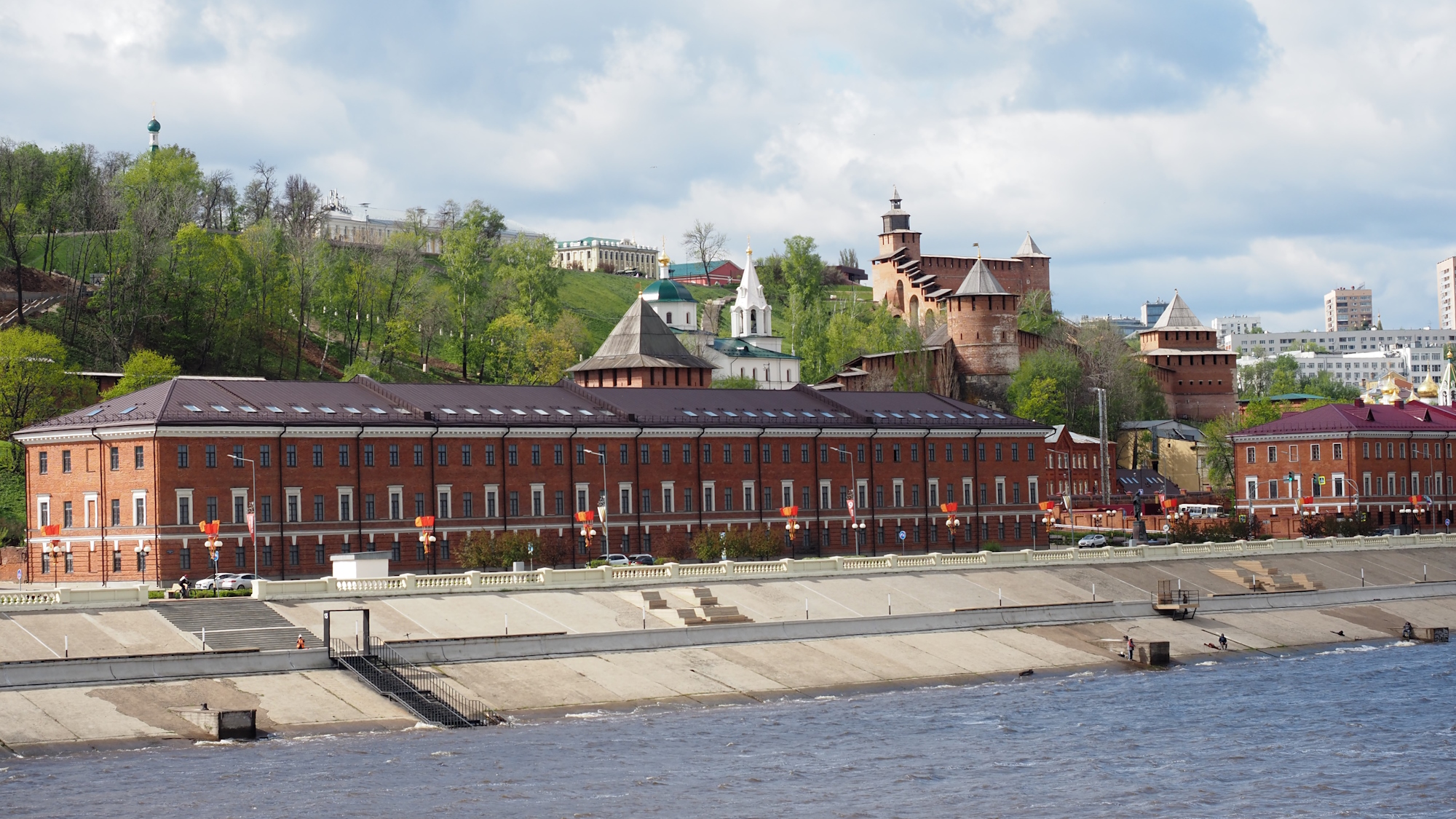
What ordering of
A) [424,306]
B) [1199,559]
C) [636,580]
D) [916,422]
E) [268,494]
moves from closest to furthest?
[636,580]
[268,494]
[1199,559]
[916,422]
[424,306]

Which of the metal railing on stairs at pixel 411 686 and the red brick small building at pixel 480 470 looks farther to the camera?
the red brick small building at pixel 480 470

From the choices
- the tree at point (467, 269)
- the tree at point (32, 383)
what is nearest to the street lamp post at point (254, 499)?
the tree at point (32, 383)

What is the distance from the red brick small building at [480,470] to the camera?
8812 centimetres

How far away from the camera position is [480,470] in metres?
97.6

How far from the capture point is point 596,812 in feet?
160

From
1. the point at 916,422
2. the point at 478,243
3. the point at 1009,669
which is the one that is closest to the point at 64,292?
the point at 478,243

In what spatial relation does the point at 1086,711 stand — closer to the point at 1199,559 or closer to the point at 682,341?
the point at 1199,559

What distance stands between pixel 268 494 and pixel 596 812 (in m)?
45.0

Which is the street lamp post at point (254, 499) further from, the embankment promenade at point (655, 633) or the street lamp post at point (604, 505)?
the street lamp post at point (604, 505)

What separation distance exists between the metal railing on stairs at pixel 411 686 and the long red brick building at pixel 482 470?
24096mm

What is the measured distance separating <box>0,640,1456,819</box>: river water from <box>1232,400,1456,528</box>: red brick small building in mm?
70170

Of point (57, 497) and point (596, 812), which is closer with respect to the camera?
point (596, 812)

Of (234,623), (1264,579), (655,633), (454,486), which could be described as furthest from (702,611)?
(1264,579)

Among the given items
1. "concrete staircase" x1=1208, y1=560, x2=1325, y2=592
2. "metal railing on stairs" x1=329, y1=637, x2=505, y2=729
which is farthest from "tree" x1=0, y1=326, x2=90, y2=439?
"concrete staircase" x1=1208, y1=560, x2=1325, y2=592
